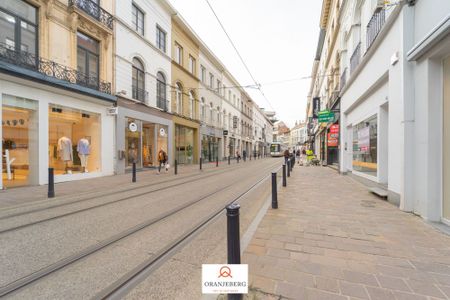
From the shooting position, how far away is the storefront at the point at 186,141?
19.5 meters

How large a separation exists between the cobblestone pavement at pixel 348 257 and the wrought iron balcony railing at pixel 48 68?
10501 millimetres

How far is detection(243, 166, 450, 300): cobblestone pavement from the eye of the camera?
7.13ft

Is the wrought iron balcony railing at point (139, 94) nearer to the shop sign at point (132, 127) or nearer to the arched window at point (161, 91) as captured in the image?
the arched window at point (161, 91)

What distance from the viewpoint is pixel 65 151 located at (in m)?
10.4

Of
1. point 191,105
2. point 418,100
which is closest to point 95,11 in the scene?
point 191,105

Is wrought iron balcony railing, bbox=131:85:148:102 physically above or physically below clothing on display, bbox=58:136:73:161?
above

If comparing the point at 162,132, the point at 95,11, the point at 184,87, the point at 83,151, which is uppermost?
the point at 95,11

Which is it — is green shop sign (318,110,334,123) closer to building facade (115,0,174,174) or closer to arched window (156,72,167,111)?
building facade (115,0,174,174)

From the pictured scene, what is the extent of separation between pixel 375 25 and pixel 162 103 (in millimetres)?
14201

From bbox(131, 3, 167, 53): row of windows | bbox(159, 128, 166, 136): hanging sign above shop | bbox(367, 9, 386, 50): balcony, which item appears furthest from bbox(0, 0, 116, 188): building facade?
bbox(367, 9, 386, 50): balcony

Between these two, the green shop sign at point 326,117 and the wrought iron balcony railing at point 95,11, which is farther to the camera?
the green shop sign at point 326,117

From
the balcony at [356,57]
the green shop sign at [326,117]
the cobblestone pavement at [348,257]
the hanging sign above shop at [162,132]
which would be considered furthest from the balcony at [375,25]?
the hanging sign above shop at [162,132]

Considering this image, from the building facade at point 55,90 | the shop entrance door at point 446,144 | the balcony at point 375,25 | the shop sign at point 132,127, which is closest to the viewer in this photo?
the shop entrance door at point 446,144

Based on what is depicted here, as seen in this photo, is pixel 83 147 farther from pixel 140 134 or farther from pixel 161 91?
pixel 161 91
